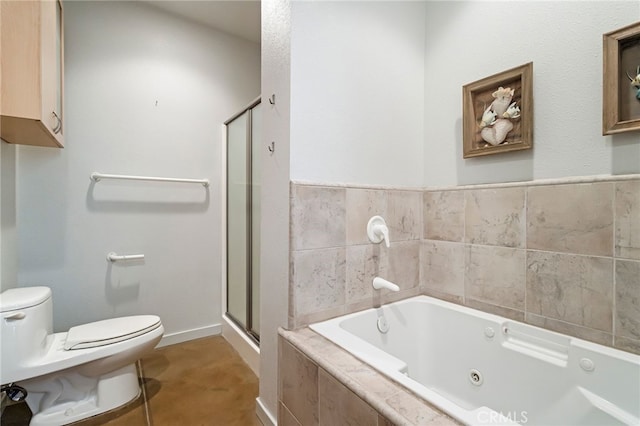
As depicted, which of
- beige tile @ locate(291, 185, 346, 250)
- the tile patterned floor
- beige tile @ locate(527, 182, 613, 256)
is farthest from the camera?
the tile patterned floor

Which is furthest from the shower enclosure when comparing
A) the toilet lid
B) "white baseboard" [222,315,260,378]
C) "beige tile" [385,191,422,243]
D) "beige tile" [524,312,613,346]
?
"beige tile" [524,312,613,346]

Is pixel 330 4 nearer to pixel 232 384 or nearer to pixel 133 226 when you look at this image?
pixel 133 226

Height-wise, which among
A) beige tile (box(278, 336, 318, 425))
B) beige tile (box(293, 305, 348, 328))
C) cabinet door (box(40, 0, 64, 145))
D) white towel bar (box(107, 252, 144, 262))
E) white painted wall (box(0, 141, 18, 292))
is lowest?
beige tile (box(278, 336, 318, 425))

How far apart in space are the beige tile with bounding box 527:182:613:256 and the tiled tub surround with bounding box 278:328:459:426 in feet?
2.87

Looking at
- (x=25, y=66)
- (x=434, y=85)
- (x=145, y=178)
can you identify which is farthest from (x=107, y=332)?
(x=434, y=85)

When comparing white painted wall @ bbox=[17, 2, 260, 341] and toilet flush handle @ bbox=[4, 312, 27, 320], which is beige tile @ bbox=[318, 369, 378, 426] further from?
white painted wall @ bbox=[17, 2, 260, 341]

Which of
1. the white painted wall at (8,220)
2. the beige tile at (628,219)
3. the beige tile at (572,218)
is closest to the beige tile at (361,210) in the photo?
the beige tile at (572,218)

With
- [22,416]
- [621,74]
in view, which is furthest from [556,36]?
[22,416]

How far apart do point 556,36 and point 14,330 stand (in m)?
2.61

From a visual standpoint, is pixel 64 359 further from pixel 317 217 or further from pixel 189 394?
pixel 317 217

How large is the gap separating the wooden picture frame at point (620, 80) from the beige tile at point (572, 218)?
22cm

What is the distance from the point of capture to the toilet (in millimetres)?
1236

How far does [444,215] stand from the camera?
1.56 m

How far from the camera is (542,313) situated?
118 centimetres
